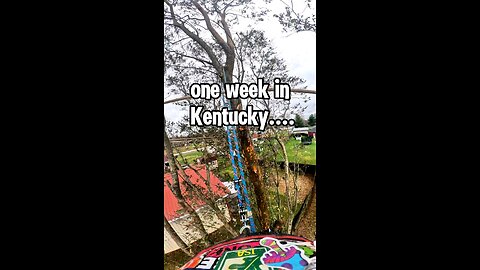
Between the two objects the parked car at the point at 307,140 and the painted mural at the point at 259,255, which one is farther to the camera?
the parked car at the point at 307,140

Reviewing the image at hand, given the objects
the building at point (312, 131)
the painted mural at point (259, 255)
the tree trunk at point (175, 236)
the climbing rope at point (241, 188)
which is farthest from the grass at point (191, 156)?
the building at point (312, 131)

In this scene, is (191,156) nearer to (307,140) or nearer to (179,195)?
(179,195)

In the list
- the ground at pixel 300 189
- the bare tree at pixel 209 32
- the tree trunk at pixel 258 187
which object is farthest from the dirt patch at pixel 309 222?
the bare tree at pixel 209 32

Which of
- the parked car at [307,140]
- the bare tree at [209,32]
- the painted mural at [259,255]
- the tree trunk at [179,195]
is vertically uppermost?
the bare tree at [209,32]

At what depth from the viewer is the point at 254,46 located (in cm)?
269

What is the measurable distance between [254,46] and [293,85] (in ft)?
1.26

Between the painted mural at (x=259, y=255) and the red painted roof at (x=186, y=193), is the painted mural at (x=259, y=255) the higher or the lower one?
the lower one

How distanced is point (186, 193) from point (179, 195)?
0.05 metres

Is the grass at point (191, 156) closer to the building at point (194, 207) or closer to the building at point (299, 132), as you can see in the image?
the building at point (194, 207)

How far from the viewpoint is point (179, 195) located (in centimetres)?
270

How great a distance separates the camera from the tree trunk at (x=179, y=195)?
265 centimetres

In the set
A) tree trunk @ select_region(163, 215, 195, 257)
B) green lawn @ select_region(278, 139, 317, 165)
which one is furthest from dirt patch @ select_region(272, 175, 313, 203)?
tree trunk @ select_region(163, 215, 195, 257)

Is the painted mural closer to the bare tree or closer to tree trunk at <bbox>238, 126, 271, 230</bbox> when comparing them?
tree trunk at <bbox>238, 126, 271, 230</bbox>

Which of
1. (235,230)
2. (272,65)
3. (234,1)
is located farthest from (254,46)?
(235,230)
